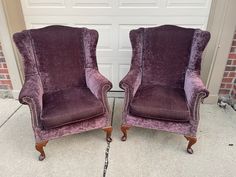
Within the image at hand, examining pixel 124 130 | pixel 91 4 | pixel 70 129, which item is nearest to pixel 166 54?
pixel 124 130

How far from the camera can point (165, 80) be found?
6.58ft

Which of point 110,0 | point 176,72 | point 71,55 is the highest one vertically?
point 110,0

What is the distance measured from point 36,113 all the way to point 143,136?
104 cm

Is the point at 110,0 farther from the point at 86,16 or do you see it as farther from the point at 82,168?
the point at 82,168

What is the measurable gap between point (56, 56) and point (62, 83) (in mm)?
271

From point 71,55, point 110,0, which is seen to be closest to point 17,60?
point 71,55

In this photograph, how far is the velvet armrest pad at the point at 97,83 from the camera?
1.68 meters

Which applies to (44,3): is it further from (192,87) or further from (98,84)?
(192,87)

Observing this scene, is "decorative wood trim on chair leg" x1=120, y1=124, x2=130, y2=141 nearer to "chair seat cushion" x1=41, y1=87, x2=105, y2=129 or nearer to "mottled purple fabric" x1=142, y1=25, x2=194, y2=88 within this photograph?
"chair seat cushion" x1=41, y1=87, x2=105, y2=129

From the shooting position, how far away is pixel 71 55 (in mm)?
1900

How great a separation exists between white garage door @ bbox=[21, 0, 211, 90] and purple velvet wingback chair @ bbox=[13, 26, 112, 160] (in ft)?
1.40

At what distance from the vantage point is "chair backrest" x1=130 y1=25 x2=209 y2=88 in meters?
1.91

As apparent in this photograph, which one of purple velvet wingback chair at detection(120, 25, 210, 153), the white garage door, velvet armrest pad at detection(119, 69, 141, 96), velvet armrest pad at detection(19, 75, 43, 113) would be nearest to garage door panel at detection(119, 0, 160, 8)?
the white garage door

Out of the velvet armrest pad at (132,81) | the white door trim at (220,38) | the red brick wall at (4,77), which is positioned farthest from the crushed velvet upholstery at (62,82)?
the white door trim at (220,38)
